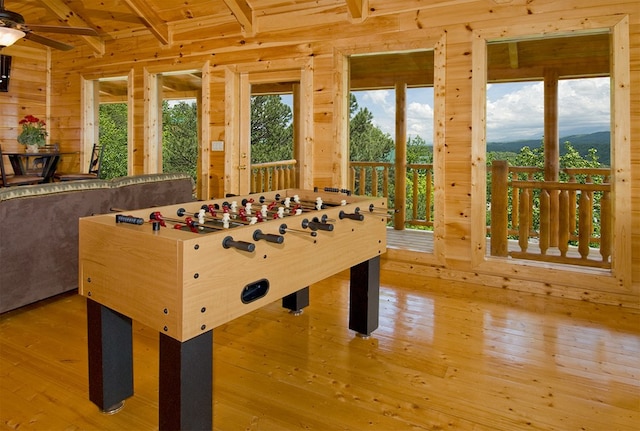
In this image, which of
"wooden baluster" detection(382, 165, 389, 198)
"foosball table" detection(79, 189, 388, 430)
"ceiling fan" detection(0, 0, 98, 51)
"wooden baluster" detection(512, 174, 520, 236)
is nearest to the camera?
"foosball table" detection(79, 189, 388, 430)

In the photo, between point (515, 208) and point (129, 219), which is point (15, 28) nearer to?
point (129, 219)

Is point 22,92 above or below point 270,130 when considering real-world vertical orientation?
above

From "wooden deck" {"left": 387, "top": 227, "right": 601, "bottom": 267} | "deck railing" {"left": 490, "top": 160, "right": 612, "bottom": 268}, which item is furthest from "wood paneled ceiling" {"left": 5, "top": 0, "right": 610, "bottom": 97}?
→ "wooden deck" {"left": 387, "top": 227, "right": 601, "bottom": 267}

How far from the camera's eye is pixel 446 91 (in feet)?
13.6

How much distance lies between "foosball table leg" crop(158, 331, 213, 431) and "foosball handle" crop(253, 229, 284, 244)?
0.41m

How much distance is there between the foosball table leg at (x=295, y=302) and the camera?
127 inches

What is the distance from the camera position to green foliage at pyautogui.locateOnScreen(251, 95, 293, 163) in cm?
525

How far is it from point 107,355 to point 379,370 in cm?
135

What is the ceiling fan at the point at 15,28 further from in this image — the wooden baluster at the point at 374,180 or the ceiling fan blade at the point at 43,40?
the wooden baluster at the point at 374,180

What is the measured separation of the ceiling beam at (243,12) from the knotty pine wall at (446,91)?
9cm

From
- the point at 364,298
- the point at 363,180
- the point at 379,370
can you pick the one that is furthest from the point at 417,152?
the point at 379,370

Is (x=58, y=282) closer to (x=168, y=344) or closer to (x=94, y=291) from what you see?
(x=94, y=291)

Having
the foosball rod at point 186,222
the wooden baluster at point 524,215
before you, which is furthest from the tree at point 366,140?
the foosball rod at point 186,222

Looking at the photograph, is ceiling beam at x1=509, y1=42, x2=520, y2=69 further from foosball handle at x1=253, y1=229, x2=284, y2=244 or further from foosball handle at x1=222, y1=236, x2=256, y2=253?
foosball handle at x1=222, y1=236, x2=256, y2=253
